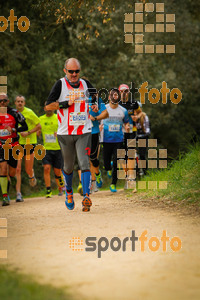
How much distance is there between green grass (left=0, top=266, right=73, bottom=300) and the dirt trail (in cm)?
12

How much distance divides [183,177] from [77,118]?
285cm

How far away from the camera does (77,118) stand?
9055mm

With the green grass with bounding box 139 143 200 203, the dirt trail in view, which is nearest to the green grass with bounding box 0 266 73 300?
the dirt trail

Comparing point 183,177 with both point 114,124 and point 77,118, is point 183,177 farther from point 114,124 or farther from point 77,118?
point 77,118

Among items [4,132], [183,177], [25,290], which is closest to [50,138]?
[4,132]

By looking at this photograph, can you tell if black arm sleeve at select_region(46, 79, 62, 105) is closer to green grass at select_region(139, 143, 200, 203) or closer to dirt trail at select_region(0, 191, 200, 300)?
dirt trail at select_region(0, 191, 200, 300)

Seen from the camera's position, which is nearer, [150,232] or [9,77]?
[150,232]

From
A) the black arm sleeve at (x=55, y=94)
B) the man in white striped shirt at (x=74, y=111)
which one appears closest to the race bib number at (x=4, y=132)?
the man in white striped shirt at (x=74, y=111)

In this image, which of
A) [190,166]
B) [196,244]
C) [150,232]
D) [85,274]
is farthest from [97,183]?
[85,274]

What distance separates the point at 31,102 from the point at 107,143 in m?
9.75

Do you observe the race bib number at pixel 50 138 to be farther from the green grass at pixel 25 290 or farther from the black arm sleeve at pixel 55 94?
the green grass at pixel 25 290

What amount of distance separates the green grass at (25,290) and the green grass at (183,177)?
4.84m

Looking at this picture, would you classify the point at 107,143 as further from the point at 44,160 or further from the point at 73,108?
the point at 73,108

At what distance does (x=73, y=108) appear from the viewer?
9.02 meters
